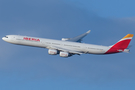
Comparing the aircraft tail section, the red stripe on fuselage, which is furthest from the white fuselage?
the aircraft tail section

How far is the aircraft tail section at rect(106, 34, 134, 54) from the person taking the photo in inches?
3868

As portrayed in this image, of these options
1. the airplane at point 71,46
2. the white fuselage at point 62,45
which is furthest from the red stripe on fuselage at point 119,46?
the white fuselage at point 62,45

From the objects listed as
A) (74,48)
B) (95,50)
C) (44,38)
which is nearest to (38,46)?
(44,38)

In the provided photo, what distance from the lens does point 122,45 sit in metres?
98.7

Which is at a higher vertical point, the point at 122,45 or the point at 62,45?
the point at 62,45

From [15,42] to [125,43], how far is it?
4064cm

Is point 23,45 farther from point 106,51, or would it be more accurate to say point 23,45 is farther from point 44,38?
point 106,51

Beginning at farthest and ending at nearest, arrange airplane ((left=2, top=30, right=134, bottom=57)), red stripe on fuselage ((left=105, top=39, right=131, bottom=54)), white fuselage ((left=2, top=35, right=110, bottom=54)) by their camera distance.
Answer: white fuselage ((left=2, top=35, right=110, bottom=54)) < red stripe on fuselage ((left=105, top=39, right=131, bottom=54)) < airplane ((left=2, top=30, right=134, bottom=57))

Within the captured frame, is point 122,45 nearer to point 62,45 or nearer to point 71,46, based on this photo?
point 71,46

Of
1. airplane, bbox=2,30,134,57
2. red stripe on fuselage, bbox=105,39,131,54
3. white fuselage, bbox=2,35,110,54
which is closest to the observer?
airplane, bbox=2,30,134,57

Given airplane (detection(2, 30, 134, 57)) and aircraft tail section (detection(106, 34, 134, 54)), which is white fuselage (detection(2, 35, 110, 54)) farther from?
aircraft tail section (detection(106, 34, 134, 54))

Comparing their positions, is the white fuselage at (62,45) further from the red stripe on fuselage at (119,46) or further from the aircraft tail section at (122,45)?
the aircraft tail section at (122,45)

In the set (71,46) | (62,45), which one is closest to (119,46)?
(71,46)

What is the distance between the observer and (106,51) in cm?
9994
